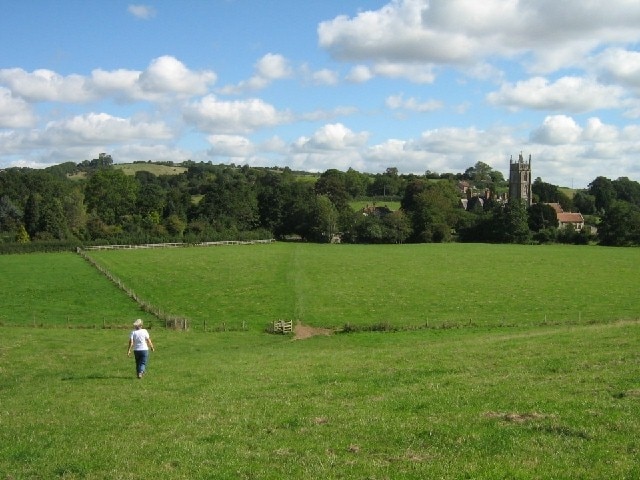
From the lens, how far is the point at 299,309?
53469 millimetres

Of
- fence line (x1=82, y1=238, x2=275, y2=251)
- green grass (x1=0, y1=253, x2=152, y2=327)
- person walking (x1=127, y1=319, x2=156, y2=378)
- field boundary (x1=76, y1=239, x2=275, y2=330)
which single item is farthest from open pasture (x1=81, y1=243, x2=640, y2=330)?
person walking (x1=127, y1=319, x2=156, y2=378)

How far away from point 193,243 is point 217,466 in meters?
125

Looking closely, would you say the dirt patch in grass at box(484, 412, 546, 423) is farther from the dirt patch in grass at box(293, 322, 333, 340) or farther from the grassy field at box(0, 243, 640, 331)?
the grassy field at box(0, 243, 640, 331)

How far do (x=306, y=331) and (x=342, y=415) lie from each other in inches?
1190

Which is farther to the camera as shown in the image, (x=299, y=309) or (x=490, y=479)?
(x=299, y=309)

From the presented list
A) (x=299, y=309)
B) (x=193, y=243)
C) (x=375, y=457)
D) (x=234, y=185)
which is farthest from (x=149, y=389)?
(x=234, y=185)

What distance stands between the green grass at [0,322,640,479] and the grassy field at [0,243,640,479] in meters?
0.06

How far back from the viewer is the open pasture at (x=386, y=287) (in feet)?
164

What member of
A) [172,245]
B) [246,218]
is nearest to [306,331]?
[172,245]

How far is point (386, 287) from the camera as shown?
6625 cm

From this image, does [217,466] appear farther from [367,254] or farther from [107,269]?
[367,254]

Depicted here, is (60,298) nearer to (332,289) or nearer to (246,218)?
(332,289)

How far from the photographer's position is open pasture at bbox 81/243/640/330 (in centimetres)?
5006

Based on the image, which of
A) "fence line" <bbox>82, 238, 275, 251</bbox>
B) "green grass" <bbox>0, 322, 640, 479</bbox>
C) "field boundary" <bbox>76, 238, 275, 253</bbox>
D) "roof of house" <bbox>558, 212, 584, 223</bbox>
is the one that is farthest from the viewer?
"roof of house" <bbox>558, 212, 584, 223</bbox>
